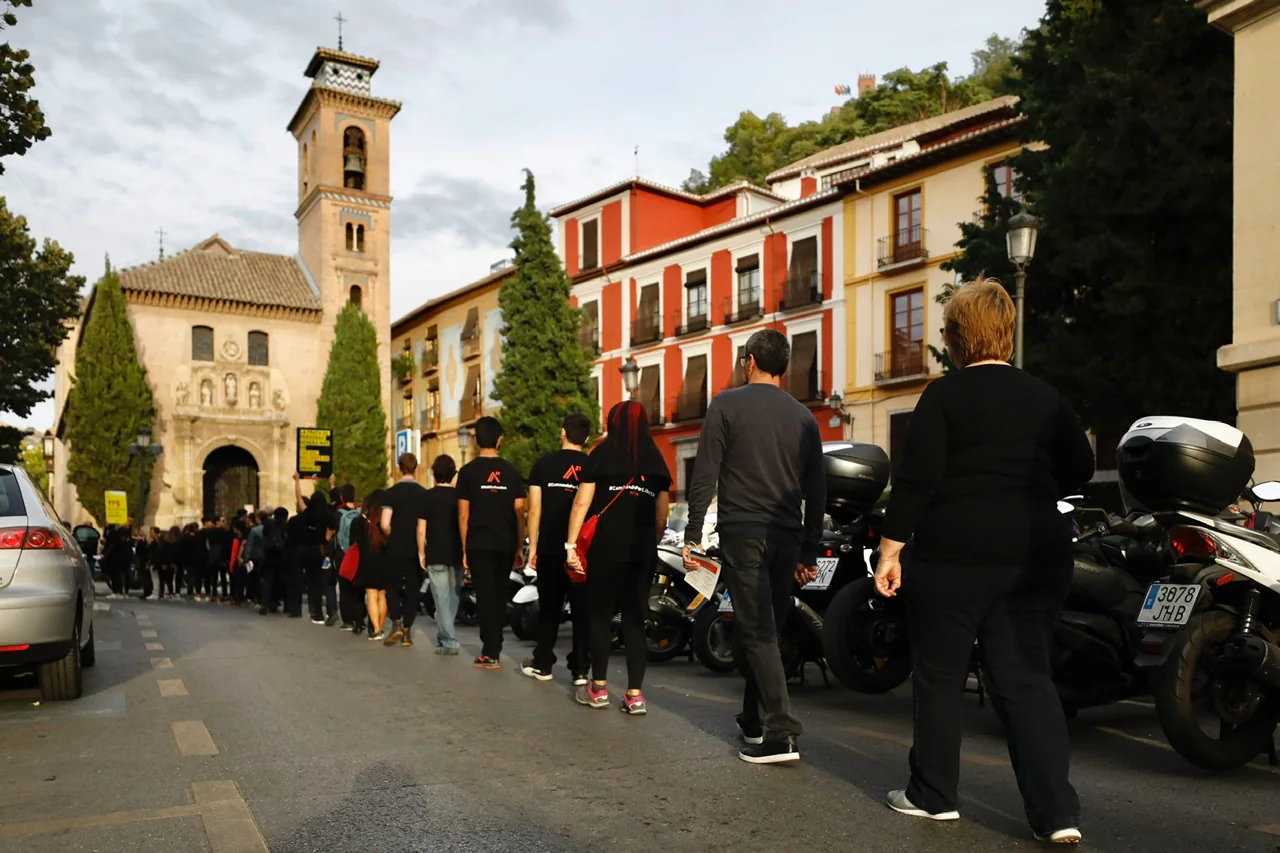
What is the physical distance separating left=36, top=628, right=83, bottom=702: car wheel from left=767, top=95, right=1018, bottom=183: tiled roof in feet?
97.7

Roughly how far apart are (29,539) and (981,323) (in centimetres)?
559

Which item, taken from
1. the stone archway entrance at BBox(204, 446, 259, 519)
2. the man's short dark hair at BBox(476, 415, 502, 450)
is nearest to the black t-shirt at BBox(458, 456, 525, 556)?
the man's short dark hair at BBox(476, 415, 502, 450)

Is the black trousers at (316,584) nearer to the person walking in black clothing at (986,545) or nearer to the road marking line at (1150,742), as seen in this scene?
the road marking line at (1150,742)

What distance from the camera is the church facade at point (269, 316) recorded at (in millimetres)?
53875

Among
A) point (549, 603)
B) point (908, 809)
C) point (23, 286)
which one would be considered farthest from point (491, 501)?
point (23, 286)

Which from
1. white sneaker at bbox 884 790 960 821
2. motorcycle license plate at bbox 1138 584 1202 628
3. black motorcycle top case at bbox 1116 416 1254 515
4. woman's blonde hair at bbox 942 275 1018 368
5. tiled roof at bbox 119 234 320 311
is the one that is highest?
tiled roof at bbox 119 234 320 311

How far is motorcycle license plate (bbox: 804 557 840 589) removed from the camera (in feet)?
25.2

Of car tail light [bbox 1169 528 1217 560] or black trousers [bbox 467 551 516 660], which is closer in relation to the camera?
car tail light [bbox 1169 528 1217 560]

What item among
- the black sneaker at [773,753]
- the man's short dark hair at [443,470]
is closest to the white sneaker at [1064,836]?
the black sneaker at [773,753]

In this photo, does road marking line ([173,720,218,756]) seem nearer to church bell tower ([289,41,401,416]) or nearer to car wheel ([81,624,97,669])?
car wheel ([81,624,97,669])

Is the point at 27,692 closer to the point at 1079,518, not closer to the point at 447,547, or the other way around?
the point at 447,547

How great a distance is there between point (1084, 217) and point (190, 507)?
43.0m

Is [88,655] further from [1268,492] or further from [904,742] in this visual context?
[1268,492]

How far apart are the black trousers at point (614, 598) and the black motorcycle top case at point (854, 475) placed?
1.20 metres
